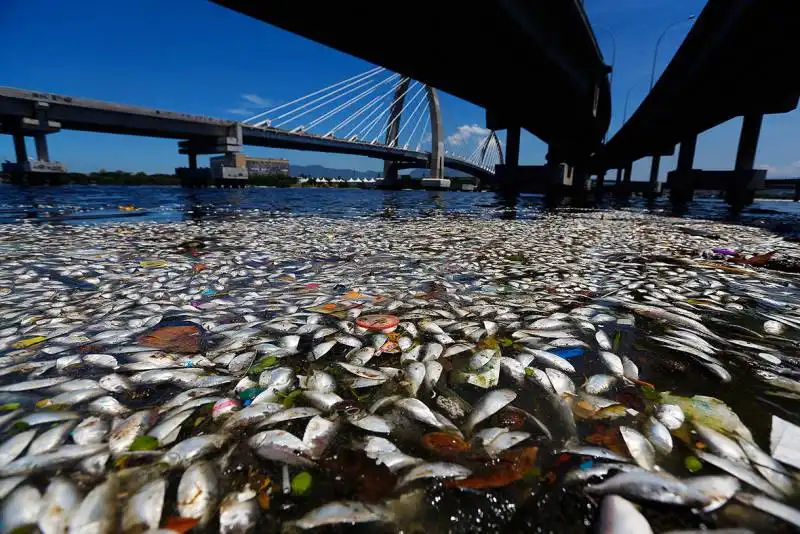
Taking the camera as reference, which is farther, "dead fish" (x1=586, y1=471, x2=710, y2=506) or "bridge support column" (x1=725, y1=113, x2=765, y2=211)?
"bridge support column" (x1=725, y1=113, x2=765, y2=211)

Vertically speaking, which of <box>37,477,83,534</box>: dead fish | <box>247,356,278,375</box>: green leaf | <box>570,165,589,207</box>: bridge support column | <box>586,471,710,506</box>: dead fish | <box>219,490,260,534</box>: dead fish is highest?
<box>570,165,589,207</box>: bridge support column

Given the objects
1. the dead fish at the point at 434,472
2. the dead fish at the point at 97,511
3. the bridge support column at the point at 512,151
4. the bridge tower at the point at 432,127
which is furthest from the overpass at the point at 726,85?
the bridge tower at the point at 432,127

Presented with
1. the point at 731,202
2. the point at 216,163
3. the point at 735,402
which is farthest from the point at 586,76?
the point at 216,163

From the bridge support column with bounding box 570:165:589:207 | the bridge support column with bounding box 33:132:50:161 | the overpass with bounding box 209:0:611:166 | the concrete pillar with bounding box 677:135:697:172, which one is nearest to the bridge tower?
the bridge support column with bounding box 570:165:589:207

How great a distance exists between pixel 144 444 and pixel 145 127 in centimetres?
7938

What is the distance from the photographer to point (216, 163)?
70.9 m

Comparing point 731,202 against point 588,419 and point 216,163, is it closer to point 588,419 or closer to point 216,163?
point 588,419

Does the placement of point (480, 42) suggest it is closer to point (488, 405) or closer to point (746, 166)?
point (488, 405)

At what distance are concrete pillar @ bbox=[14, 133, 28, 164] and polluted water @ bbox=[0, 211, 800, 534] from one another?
78758 millimetres

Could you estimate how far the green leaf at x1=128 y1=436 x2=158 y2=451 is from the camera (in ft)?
6.13

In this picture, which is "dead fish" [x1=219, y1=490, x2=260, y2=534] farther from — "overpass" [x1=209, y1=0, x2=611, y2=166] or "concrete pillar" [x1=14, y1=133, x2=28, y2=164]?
"concrete pillar" [x1=14, y1=133, x2=28, y2=164]

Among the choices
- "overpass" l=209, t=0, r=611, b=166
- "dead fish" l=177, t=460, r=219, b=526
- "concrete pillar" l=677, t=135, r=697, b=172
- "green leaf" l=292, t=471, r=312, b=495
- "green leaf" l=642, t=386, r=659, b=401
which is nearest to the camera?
"dead fish" l=177, t=460, r=219, b=526

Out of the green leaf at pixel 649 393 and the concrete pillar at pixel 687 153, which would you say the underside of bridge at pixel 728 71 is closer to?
the concrete pillar at pixel 687 153

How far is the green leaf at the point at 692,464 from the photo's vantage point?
1.75m
